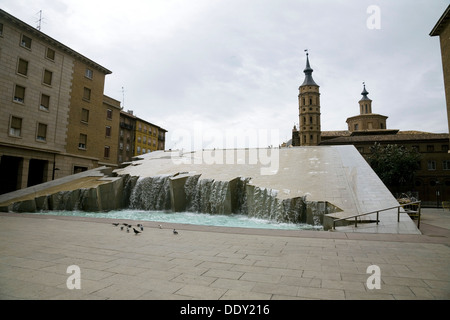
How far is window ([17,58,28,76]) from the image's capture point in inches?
861

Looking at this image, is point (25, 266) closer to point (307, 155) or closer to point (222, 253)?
point (222, 253)

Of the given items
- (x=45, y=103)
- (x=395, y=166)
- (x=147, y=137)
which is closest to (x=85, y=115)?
(x=45, y=103)

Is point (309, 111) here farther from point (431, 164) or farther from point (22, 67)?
point (22, 67)

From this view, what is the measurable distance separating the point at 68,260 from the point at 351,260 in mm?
5069

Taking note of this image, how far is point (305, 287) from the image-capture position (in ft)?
10.8

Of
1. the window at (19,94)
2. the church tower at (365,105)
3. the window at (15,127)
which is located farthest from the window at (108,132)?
the church tower at (365,105)

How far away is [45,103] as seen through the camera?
2392 centimetres

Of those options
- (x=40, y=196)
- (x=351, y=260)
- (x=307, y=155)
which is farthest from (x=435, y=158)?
(x=40, y=196)

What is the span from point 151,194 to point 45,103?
16.3m

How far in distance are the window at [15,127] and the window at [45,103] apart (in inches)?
93.4

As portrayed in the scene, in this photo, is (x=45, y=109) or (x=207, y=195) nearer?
(x=207, y=195)

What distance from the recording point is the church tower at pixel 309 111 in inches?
2528

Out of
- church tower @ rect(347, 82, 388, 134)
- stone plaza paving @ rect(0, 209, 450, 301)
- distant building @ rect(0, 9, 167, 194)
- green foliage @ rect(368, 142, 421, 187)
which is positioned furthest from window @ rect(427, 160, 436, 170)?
distant building @ rect(0, 9, 167, 194)
